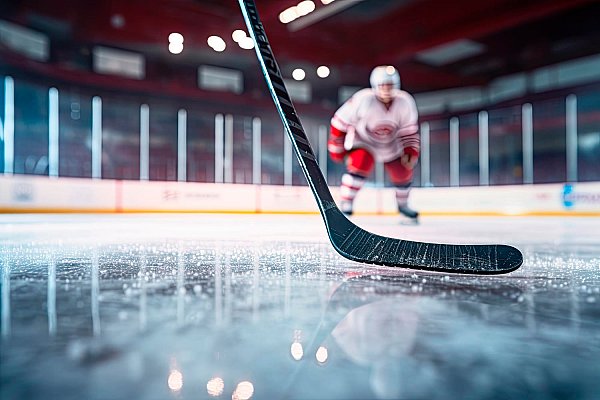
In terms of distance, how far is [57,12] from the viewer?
7.25m

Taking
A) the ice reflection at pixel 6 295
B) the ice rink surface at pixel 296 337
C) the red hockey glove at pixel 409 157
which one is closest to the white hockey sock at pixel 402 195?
the red hockey glove at pixel 409 157

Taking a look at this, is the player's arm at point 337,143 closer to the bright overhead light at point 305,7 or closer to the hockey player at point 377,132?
the hockey player at point 377,132

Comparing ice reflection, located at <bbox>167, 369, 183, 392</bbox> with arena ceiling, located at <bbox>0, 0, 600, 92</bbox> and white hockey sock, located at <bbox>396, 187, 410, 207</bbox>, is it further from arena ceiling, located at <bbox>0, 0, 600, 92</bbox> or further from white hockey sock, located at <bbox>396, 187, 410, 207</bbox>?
arena ceiling, located at <bbox>0, 0, 600, 92</bbox>

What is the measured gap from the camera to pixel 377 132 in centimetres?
347

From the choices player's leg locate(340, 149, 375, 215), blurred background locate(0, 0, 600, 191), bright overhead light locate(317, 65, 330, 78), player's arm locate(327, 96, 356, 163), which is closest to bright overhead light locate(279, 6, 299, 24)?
blurred background locate(0, 0, 600, 191)

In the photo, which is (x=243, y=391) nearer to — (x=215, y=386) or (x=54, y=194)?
(x=215, y=386)

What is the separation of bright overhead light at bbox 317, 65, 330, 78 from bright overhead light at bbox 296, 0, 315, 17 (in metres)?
2.50

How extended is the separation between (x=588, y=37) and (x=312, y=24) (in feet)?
17.0

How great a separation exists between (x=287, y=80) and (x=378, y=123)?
7.22m

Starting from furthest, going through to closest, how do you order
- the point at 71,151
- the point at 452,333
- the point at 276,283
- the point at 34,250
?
the point at 71,151
the point at 34,250
the point at 276,283
the point at 452,333

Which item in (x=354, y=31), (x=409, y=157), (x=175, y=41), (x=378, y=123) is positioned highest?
(x=354, y=31)

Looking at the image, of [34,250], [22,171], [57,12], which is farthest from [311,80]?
[34,250]

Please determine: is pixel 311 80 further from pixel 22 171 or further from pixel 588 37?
pixel 22 171

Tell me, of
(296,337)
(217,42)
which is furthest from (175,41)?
(296,337)
